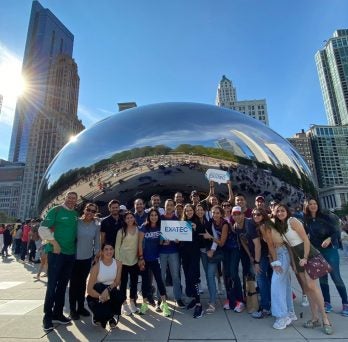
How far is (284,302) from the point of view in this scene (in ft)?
12.8

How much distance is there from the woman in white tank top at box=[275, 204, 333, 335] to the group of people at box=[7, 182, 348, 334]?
12mm

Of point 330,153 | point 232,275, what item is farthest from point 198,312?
point 330,153

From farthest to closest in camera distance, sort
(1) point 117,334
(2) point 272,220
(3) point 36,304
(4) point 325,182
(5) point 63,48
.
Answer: (5) point 63,48 → (4) point 325,182 → (3) point 36,304 → (2) point 272,220 → (1) point 117,334

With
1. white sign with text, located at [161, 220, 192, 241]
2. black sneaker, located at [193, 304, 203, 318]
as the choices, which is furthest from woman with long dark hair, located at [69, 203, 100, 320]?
black sneaker, located at [193, 304, 203, 318]

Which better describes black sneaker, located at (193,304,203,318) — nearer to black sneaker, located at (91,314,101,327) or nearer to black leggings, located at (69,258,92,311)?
black sneaker, located at (91,314,101,327)

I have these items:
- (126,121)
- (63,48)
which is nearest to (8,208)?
(63,48)

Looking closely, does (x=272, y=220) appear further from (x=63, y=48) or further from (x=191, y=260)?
(x=63, y=48)

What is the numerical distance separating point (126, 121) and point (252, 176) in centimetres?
314

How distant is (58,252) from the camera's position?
4133 millimetres

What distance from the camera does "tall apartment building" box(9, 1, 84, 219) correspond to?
94750 millimetres

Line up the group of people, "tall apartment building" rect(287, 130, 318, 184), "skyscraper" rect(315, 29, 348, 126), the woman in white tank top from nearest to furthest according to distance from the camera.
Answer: the woman in white tank top, the group of people, "tall apartment building" rect(287, 130, 318, 184), "skyscraper" rect(315, 29, 348, 126)

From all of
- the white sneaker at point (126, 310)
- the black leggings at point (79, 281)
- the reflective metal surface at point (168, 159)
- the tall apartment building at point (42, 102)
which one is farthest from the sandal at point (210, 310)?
the tall apartment building at point (42, 102)

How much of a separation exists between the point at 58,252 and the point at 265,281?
2938 millimetres

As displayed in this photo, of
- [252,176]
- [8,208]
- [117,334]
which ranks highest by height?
[8,208]
